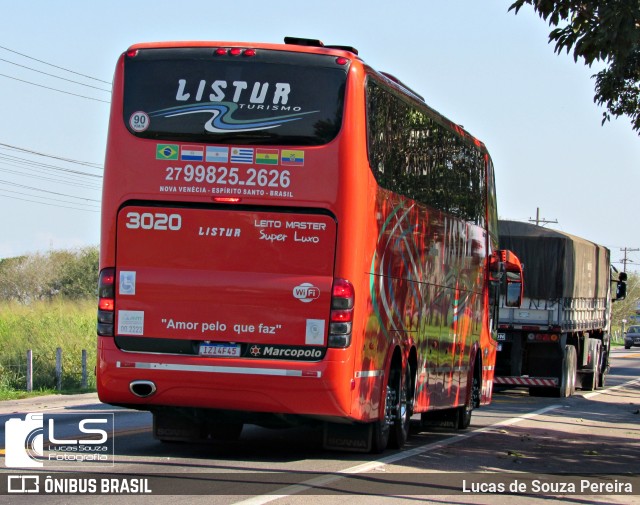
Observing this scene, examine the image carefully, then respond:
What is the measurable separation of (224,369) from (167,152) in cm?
226

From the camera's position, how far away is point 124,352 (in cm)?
1138

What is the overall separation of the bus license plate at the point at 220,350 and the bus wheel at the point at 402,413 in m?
2.78

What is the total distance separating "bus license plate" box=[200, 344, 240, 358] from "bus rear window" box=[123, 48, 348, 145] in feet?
6.72

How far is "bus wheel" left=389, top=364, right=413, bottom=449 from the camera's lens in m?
13.3

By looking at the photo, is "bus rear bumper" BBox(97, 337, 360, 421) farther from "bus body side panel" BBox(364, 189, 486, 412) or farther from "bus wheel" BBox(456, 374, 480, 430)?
"bus wheel" BBox(456, 374, 480, 430)

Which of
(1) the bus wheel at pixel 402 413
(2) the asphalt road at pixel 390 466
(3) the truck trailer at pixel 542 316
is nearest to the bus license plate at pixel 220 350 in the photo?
(2) the asphalt road at pixel 390 466

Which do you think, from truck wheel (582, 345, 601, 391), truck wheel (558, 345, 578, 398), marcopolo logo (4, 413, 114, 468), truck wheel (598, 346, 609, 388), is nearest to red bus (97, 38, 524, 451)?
marcopolo logo (4, 413, 114, 468)

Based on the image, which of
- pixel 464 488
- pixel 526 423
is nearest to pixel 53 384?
pixel 526 423

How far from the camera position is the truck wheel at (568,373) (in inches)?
1041

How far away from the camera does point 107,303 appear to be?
11.4 metres

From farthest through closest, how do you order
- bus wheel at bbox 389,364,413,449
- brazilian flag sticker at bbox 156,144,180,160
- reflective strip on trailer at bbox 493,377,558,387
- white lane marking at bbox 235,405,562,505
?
reflective strip on trailer at bbox 493,377,558,387, bus wheel at bbox 389,364,413,449, brazilian flag sticker at bbox 156,144,180,160, white lane marking at bbox 235,405,562,505

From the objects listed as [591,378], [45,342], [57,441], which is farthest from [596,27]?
[45,342]

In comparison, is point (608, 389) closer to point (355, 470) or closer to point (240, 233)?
point (355, 470)

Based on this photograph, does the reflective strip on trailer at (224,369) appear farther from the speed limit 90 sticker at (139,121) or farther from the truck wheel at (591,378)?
the truck wheel at (591,378)
